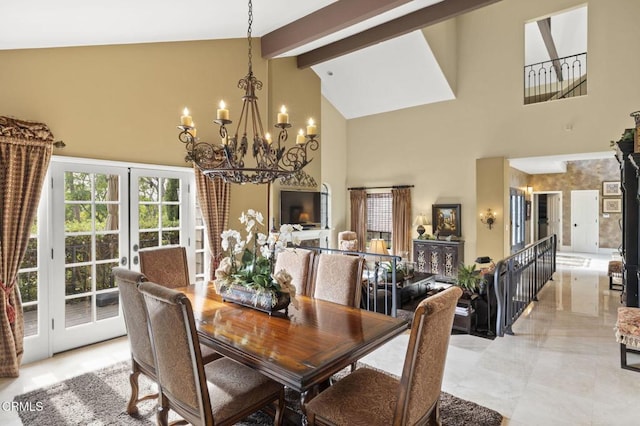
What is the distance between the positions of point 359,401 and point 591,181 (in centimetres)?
1133

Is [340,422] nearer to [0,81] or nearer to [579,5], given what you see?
[0,81]

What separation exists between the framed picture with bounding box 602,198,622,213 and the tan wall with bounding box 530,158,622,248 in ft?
0.36

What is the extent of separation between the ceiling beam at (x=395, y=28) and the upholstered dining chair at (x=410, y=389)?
4.34 metres

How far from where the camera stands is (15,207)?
119 inches

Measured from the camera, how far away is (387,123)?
8461 millimetres

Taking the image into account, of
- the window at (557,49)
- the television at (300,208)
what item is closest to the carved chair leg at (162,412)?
the television at (300,208)

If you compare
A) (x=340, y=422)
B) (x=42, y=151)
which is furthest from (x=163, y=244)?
(x=340, y=422)

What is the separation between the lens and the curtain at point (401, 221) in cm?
810

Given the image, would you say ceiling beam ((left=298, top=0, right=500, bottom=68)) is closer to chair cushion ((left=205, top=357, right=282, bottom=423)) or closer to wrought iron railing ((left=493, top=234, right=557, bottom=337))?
wrought iron railing ((left=493, top=234, right=557, bottom=337))

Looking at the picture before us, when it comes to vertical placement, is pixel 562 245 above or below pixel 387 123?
below

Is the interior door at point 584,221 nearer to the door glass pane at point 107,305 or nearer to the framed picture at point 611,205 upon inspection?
the framed picture at point 611,205

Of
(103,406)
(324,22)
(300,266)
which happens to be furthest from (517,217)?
(103,406)

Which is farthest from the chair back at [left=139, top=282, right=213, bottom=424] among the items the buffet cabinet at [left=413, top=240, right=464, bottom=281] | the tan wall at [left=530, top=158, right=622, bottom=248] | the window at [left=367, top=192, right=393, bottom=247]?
the tan wall at [left=530, top=158, right=622, bottom=248]

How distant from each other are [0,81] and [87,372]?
2677 mm
